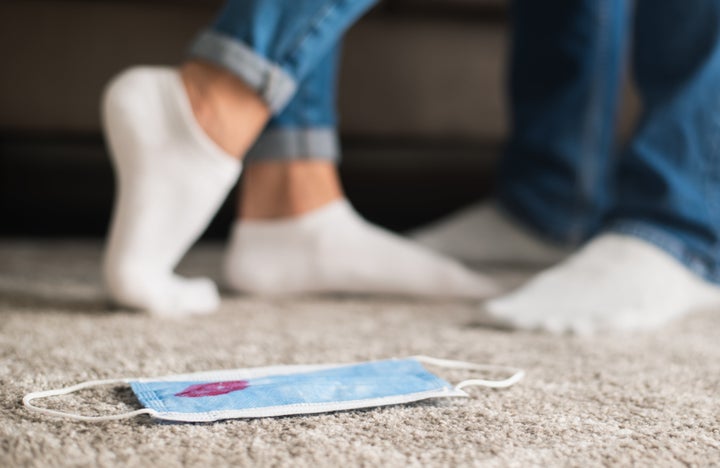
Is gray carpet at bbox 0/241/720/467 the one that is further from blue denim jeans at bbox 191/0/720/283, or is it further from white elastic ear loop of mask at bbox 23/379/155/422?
blue denim jeans at bbox 191/0/720/283

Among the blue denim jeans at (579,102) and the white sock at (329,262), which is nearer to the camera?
the blue denim jeans at (579,102)

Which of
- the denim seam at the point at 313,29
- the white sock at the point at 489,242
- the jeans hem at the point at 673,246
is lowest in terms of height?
the white sock at the point at 489,242

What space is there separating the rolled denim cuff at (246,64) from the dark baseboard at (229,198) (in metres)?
0.60

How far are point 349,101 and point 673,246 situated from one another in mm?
663

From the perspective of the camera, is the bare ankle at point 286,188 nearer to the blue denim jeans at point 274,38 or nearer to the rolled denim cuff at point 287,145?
the rolled denim cuff at point 287,145

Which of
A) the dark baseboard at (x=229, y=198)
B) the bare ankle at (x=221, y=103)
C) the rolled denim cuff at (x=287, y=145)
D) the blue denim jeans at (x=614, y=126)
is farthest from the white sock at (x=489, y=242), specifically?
the bare ankle at (x=221, y=103)

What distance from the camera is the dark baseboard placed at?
1271 mm

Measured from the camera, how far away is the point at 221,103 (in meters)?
0.75

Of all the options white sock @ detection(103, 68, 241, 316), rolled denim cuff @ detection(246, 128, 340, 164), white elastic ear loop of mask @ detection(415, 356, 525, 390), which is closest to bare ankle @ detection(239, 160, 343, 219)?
rolled denim cuff @ detection(246, 128, 340, 164)

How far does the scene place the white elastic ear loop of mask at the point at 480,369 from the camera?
55 centimetres

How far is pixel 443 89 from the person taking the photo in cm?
138

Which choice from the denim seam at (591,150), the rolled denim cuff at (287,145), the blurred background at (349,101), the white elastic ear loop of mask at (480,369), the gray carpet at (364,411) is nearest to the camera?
the gray carpet at (364,411)

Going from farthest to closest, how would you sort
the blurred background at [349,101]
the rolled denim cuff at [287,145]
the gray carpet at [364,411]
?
the blurred background at [349,101]
the rolled denim cuff at [287,145]
the gray carpet at [364,411]

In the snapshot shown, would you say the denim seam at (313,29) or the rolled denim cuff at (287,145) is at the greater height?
the denim seam at (313,29)
